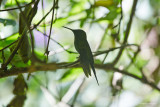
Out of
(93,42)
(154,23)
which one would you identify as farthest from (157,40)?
(93,42)

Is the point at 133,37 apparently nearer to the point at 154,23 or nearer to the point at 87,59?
the point at 154,23

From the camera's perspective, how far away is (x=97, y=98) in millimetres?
2189

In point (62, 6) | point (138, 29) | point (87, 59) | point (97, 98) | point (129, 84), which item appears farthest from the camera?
point (97, 98)

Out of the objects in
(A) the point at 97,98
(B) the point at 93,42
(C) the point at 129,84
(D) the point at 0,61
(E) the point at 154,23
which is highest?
(D) the point at 0,61

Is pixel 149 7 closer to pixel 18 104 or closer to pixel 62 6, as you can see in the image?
pixel 62 6

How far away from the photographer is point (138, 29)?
6.18 ft

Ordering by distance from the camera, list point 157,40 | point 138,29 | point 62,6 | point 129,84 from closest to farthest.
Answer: point 62,6 < point 157,40 < point 138,29 < point 129,84

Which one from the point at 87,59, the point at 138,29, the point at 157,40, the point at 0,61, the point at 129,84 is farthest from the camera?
the point at 129,84

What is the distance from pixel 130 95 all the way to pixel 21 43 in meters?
Result: 1.38

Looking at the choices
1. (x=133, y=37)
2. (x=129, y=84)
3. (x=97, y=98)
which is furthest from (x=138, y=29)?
(x=97, y=98)

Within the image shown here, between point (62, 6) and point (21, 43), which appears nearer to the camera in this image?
point (21, 43)

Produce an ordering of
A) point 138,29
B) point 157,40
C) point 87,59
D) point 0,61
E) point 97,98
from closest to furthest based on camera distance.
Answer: point 87,59, point 0,61, point 157,40, point 138,29, point 97,98

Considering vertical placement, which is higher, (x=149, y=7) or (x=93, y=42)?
(x=149, y=7)

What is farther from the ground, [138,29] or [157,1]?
Answer: [157,1]
